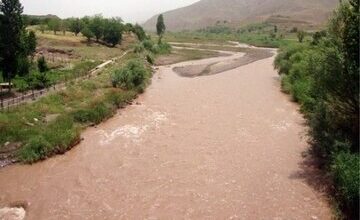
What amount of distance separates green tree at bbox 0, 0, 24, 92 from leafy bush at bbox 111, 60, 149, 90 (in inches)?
361

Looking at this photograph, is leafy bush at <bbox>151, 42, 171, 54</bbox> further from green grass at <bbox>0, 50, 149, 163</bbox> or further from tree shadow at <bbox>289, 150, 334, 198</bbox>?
tree shadow at <bbox>289, 150, 334, 198</bbox>

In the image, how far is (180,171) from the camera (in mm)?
21625

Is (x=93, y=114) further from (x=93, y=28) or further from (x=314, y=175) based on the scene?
(x=93, y=28)

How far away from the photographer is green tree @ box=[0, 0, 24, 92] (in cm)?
3569

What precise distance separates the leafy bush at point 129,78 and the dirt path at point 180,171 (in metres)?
6.89

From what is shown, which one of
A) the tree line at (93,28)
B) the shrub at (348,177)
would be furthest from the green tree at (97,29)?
the shrub at (348,177)

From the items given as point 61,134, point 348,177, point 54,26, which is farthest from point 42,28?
point 348,177

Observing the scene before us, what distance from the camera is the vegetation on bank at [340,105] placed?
17.1m

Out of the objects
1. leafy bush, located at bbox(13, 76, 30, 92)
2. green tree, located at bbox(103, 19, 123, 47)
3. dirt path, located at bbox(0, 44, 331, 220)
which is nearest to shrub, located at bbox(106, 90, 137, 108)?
dirt path, located at bbox(0, 44, 331, 220)

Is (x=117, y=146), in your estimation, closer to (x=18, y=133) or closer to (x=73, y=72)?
(x=18, y=133)

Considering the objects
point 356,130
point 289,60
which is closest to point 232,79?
point 289,60

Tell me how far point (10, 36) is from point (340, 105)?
90.3 feet

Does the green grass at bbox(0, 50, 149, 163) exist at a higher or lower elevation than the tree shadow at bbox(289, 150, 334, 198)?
higher

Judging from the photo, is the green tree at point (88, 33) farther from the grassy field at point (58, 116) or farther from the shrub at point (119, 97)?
the shrub at point (119, 97)
